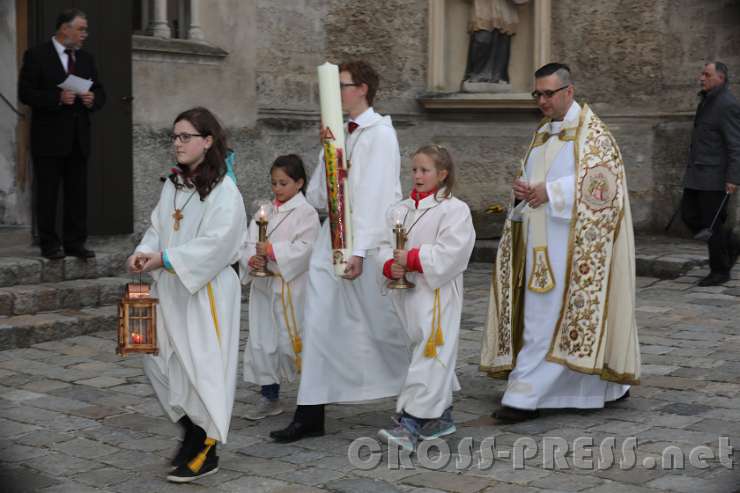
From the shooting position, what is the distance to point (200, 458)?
5043 mm

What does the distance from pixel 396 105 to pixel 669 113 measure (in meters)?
2.76

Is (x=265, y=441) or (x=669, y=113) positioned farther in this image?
(x=669, y=113)

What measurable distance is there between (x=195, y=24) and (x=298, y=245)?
548cm

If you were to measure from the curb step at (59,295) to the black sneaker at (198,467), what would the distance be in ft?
11.9

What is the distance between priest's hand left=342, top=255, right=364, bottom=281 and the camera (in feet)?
17.9

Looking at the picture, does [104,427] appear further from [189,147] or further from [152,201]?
[152,201]

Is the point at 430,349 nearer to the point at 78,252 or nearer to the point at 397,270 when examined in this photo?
the point at 397,270

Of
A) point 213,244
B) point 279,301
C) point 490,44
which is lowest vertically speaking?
point 279,301

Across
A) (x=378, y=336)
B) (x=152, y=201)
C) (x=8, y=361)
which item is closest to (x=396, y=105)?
(x=152, y=201)

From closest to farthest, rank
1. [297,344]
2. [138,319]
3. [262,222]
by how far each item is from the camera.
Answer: [138,319] → [262,222] → [297,344]

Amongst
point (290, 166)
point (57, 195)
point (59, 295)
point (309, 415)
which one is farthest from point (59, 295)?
point (309, 415)

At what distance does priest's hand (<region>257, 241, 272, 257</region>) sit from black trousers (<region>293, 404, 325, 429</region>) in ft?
2.60

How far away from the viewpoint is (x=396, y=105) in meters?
13.0

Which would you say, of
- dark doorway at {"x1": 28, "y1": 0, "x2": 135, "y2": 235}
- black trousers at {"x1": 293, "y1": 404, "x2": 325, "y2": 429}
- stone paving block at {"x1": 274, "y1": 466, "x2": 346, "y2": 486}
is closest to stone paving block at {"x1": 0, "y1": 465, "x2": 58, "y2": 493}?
stone paving block at {"x1": 274, "y1": 466, "x2": 346, "y2": 486}
